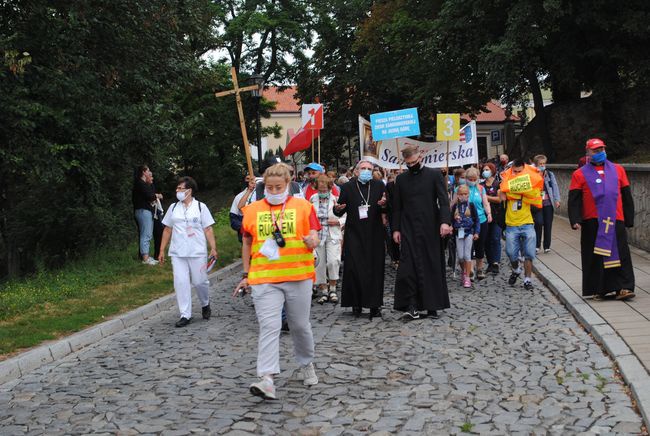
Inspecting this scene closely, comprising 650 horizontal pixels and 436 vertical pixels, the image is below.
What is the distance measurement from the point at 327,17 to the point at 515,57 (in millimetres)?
19421

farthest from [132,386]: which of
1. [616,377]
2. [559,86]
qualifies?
[559,86]

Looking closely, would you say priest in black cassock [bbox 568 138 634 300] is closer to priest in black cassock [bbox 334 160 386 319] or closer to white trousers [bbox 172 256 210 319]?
priest in black cassock [bbox 334 160 386 319]

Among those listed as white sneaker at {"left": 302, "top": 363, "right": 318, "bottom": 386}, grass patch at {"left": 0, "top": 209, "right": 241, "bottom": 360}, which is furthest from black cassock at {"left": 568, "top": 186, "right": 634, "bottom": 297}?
grass patch at {"left": 0, "top": 209, "right": 241, "bottom": 360}

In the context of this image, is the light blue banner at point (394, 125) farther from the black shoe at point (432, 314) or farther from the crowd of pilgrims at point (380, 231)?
the black shoe at point (432, 314)

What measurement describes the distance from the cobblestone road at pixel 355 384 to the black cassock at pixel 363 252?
1.02ft

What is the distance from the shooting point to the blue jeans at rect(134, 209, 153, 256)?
15.2 metres

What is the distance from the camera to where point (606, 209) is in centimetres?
933

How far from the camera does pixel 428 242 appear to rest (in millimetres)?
9188

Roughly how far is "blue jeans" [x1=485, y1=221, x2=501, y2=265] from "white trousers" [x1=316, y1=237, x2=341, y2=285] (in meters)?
3.12

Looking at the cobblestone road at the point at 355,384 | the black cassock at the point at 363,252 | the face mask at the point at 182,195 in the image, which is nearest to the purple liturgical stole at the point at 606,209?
the cobblestone road at the point at 355,384

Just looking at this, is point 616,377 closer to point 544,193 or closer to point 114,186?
point 544,193

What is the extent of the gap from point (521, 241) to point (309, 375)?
6008mm

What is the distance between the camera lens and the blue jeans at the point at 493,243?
13055 mm

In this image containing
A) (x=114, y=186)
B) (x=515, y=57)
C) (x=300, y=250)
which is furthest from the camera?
(x=515, y=57)
